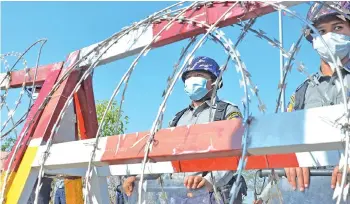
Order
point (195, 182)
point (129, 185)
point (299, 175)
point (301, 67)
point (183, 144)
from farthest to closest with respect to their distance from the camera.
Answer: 1. point (129, 185)
2. point (195, 182)
3. point (299, 175)
4. point (301, 67)
5. point (183, 144)

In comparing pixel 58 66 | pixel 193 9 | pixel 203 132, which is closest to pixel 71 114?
pixel 58 66

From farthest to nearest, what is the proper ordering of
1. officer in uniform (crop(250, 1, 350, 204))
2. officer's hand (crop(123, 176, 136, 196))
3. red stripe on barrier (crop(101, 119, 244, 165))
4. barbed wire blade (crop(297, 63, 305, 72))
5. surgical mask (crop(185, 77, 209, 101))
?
surgical mask (crop(185, 77, 209, 101))
officer's hand (crop(123, 176, 136, 196))
officer in uniform (crop(250, 1, 350, 204))
barbed wire blade (crop(297, 63, 305, 72))
red stripe on barrier (crop(101, 119, 244, 165))

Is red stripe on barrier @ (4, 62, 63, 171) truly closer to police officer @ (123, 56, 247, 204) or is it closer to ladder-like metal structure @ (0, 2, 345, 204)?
ladder-like metal structure @ (0, 2, 345, 204)

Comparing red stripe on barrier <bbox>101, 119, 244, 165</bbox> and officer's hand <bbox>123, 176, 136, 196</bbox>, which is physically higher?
officer's hand <bbox>123, 176, 136, 196</bbox>

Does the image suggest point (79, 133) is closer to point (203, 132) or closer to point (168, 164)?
point (168, 164)

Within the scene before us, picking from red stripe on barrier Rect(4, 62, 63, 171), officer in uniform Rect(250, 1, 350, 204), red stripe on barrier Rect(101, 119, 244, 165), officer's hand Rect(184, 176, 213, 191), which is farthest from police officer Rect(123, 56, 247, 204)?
red stripe on barrier Rect(101, 119, 244, 165)

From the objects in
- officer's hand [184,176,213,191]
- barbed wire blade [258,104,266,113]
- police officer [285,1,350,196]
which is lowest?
officer's hand [184,176,213,191]

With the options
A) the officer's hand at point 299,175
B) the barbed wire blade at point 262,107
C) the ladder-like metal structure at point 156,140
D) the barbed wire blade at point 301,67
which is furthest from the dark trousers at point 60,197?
the barbed wire blade at point 301,67

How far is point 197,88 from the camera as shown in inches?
120

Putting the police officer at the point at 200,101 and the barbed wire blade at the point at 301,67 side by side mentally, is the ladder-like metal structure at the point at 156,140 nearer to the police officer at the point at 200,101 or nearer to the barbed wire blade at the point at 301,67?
the barbed wire blade at the point at 301,67

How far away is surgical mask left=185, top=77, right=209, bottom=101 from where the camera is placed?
304cm

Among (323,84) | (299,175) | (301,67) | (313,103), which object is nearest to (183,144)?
(301,67)

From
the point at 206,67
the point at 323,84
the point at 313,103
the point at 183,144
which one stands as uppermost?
the point at 206,67

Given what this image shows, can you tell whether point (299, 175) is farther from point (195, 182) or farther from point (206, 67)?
point (206, 67)
